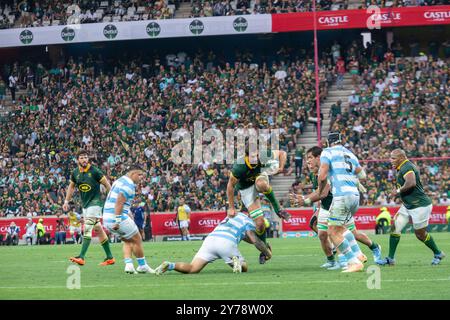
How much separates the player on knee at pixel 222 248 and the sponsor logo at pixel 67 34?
3250 cm

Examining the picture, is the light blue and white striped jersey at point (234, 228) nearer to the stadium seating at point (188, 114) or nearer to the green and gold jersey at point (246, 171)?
the green and gold jersey at point (246, 171)

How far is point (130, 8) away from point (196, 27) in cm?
463

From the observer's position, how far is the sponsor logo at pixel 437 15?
4509cm

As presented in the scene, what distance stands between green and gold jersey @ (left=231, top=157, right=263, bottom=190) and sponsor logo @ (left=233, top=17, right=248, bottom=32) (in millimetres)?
27797

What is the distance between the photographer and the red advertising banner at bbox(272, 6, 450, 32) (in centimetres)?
4500

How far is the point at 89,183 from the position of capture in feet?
67.5

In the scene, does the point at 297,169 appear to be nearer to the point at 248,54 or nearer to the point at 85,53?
the point at 248,54

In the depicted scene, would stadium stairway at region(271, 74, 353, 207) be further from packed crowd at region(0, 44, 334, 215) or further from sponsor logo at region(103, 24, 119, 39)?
sponsor logo at region(103, 24, 119, 39)

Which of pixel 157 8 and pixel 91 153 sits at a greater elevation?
pixel 157 8

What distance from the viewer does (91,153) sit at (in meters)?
43.4

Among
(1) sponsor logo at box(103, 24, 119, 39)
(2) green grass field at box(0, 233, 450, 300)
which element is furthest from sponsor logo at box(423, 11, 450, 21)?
(2) green grass field at box(0, 233, 450, 300)

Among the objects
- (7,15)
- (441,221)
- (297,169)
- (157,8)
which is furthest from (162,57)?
(441,221)

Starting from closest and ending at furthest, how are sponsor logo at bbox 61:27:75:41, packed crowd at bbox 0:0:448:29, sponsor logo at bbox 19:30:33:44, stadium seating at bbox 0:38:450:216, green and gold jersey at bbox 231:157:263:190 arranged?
green and gold jersey at bbox 231:157:263:190 → stadium seating at bbox 0:38:450:216 → packed crowd at bbox 0:0:448:29 → sponsor logo at bbox 61:27:75:41 → sponsor logo at bbox 19:30:33:44

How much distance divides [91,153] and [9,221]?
5.88m
